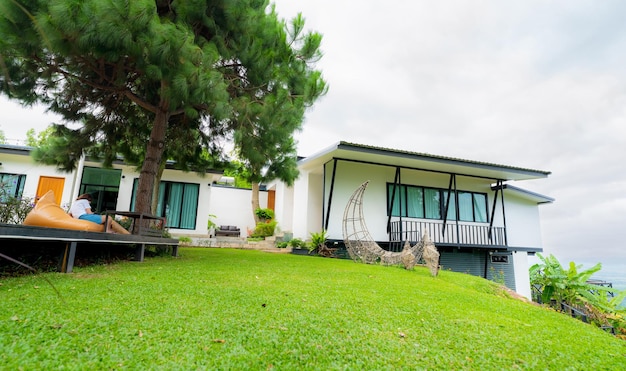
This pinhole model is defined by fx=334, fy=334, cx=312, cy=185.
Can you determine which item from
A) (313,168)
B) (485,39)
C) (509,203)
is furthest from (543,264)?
(313,168)

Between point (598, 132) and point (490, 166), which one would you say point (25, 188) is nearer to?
point (490, 166)

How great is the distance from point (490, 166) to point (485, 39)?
4213mm

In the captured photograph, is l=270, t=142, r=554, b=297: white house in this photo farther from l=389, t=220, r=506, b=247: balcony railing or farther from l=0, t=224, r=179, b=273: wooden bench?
l=0, t=224, r=179, b=273: wooden bench

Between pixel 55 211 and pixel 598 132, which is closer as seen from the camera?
Result: pixel 55 211

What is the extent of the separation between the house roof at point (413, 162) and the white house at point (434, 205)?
0.11 ft

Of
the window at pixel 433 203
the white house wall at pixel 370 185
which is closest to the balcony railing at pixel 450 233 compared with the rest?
the window at pixel 433 203

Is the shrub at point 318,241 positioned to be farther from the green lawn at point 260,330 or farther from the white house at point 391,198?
the green lawn at point 260,330

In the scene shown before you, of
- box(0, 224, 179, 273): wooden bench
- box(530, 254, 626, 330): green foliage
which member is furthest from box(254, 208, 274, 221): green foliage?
box(530, 254, 626, 330): green foliage

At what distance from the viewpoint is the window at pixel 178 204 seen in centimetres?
1410

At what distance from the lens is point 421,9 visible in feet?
31.4

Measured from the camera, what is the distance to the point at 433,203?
13.2m

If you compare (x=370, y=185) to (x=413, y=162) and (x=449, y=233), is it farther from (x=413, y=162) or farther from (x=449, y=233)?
(x=449, y=233)

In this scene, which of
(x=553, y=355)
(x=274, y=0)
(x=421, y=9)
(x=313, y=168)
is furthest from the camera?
Result: (x=313, y=168)

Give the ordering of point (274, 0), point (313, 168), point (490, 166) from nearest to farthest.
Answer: point (274, 0) < point (490, 166) < point (313, 168)
